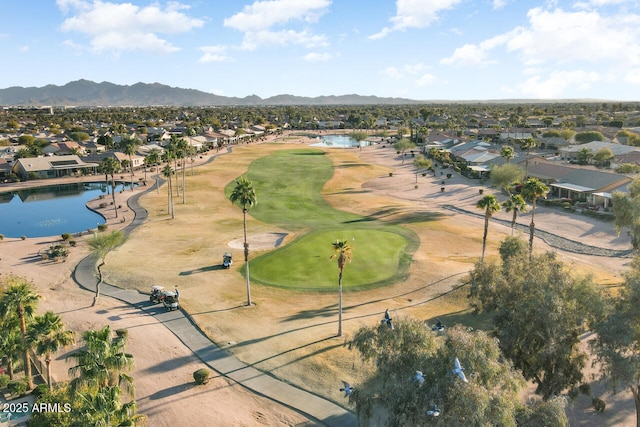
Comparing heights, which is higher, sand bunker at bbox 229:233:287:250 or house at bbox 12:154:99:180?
house at bbox 12:154:99:180

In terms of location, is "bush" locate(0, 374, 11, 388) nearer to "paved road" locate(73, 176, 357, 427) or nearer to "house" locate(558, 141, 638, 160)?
"paved road" locate(73, 176, 357, 427)

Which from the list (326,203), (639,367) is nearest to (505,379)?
(639,367)

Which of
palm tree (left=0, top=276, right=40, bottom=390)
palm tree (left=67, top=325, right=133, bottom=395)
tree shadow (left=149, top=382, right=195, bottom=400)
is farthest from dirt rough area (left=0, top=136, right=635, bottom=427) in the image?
palm tree (left=67, top=325, right=133, bottom=395)

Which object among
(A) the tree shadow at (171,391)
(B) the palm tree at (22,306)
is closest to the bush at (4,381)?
(B) the palm tree at (22,306)

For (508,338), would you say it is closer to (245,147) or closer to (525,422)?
(525,422)

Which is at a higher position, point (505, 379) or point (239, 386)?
point (505, 379)

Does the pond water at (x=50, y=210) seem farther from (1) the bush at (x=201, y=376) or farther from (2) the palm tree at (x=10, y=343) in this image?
(1) the bush at (x=201, y=376)
